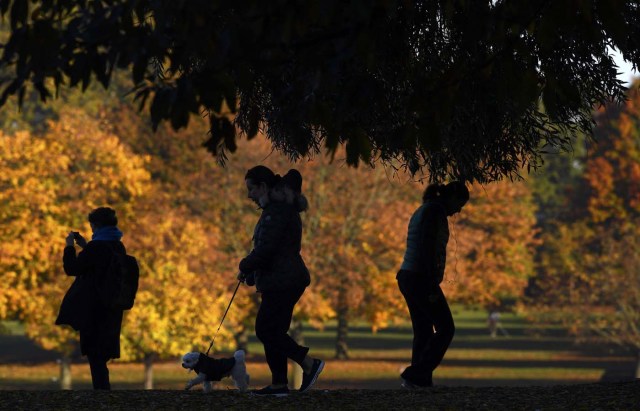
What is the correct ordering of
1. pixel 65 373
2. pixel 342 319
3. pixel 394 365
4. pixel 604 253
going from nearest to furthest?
pixel 65 373
pixel 394 365
pixel 342 319
pixel 604 253

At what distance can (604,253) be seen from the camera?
44562mm

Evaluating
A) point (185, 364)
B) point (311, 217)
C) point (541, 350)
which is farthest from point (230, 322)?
point (185, 364)

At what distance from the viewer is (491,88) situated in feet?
33.7

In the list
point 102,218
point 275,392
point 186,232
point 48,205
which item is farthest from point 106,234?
point 48,205

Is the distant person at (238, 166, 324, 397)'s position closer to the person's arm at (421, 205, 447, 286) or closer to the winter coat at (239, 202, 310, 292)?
the winter coat at (239, 202, 310, 292)

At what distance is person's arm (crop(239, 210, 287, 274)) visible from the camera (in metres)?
10.2

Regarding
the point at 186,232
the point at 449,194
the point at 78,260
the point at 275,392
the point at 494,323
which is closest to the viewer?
the point at 275,392

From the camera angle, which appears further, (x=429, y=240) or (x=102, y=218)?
(x=102, y=218)

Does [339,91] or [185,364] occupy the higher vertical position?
[339,91]

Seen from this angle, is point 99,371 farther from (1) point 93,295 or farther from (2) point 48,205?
(2) point 48,205

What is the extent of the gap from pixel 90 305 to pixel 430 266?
3.14 m

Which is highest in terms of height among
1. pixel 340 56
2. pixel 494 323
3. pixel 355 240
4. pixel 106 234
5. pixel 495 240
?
pixel 495 240

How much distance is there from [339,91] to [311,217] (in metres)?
32.3

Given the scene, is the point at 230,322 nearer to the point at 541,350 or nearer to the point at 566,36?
the point at 541,350
